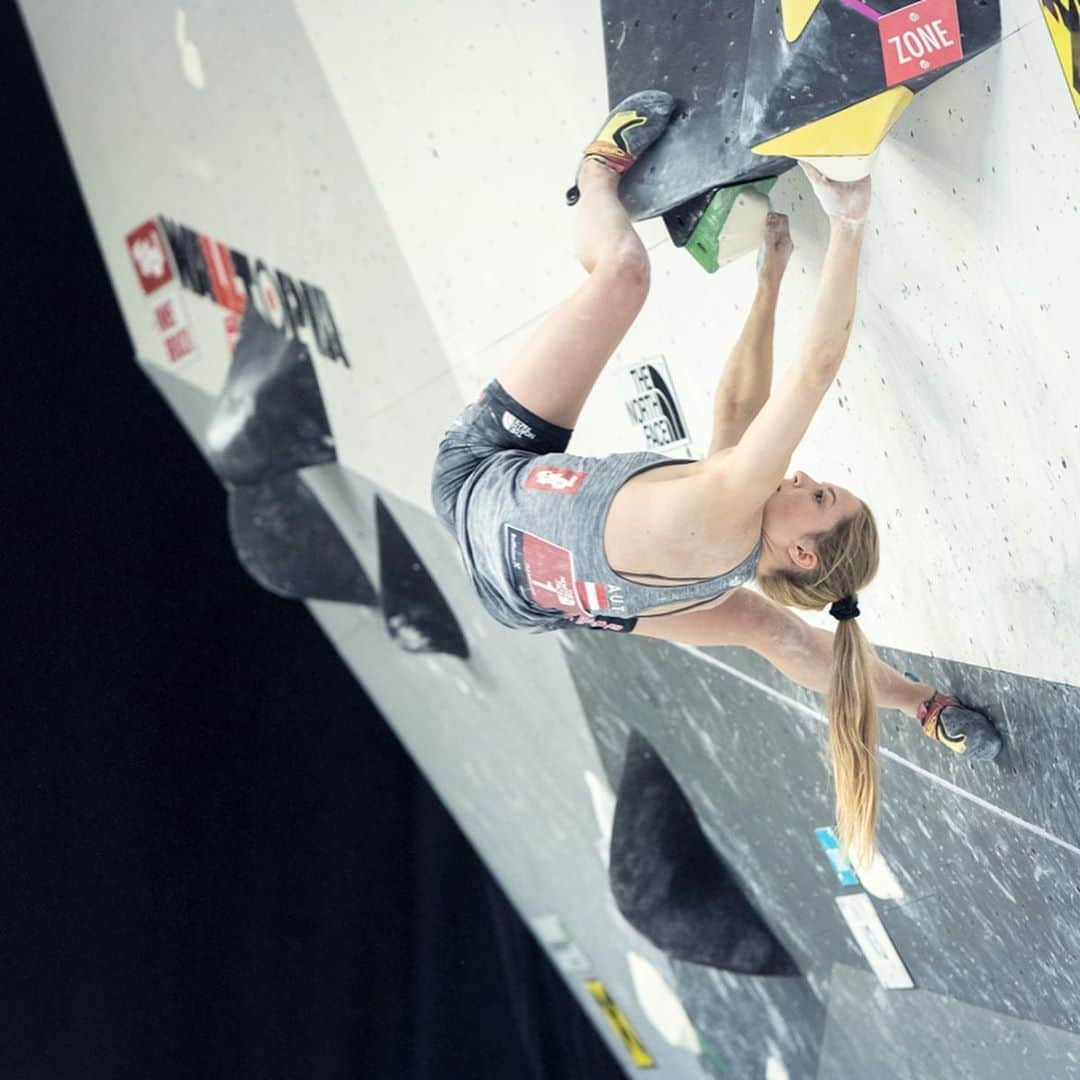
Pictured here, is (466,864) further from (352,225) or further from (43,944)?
(352,225)

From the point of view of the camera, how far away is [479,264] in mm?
2307

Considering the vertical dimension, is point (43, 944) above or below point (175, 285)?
below

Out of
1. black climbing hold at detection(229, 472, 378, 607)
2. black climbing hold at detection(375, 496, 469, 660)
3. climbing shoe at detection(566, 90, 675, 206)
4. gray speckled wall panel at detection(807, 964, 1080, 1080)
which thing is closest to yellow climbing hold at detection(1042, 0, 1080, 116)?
climbing shoe at detection(566, 90, 675, 206)

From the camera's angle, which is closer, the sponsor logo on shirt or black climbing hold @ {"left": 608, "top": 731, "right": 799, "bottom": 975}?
the sponsor logo on shirt

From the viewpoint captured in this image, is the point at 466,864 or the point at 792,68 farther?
the point at 466,864

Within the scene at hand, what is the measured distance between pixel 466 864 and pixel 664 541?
2200 mm

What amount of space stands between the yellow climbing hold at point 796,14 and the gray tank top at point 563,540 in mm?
440

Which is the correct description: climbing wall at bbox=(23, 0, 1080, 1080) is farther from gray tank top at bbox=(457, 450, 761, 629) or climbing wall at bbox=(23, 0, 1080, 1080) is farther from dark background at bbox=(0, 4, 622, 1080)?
gray tank top at bbox=(457, 450, 761, 629)

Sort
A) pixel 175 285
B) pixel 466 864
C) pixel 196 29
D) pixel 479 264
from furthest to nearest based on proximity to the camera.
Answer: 1. pixel 466 864
2. pixel 175 285
3. pixel 196 29
4. pixel 479 264

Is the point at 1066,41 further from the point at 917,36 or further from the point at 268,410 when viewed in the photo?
the point at 268,410


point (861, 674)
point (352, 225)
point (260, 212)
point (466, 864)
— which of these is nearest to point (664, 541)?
point (861, 674)

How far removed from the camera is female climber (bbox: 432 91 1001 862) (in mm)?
1419

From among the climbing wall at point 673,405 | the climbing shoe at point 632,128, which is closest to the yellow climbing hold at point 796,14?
the climbing wall at point 673,405

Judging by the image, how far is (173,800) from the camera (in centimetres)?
315
